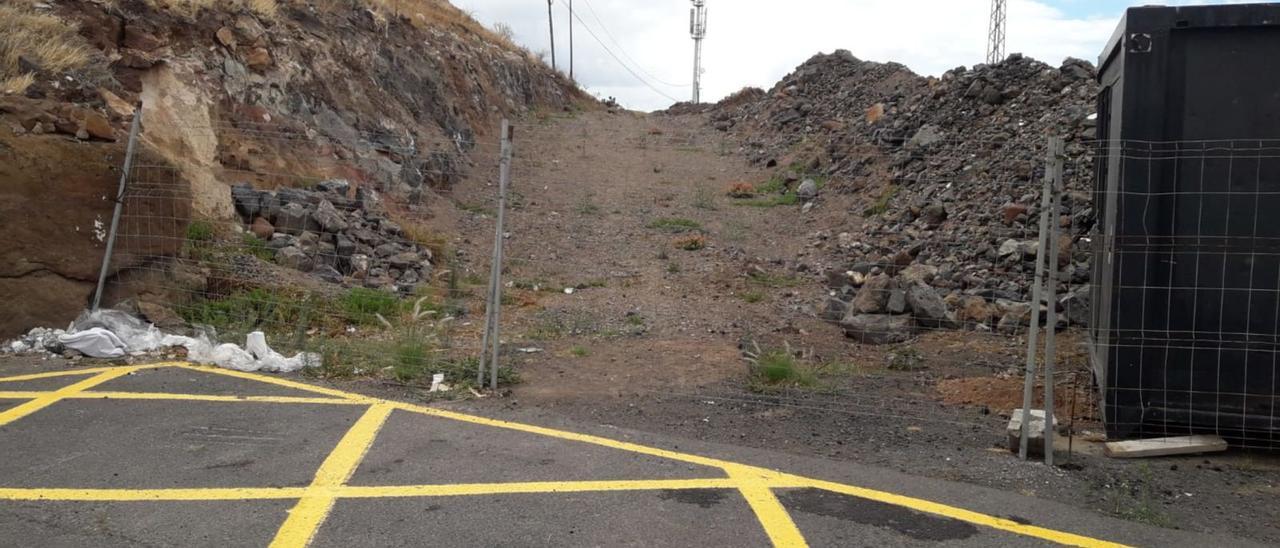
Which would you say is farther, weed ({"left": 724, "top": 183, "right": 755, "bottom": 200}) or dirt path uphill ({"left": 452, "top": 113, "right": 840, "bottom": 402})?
weed ({"left": 724, "top": 183, "right": 755, "bottom": 200})

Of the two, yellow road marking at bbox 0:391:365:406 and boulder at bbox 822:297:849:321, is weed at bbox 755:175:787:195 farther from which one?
yellow road marking at bbox 0:391:365:406

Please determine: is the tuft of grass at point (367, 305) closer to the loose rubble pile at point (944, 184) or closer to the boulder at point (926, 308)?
the loose rubble pile at point (944, 184)

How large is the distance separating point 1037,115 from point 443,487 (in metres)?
13.9

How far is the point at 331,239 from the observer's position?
37.4ft

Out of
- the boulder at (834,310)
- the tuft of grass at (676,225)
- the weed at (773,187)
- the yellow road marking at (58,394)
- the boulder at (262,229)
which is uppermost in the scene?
the weed at (773,187)

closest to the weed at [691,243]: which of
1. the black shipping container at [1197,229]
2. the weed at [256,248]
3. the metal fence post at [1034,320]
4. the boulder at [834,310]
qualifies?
the boulder at [834,310]

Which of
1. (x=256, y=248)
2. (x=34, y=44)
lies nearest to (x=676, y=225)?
(x=256, y=248)

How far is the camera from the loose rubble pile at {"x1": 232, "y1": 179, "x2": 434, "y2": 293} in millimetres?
10562

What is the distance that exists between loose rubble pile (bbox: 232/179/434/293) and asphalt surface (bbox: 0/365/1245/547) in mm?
4558

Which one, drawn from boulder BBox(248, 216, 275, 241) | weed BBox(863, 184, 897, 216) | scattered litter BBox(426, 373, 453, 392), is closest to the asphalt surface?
scattered litter BBox(426, 373, 453, 392)

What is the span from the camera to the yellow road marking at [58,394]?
566 cm

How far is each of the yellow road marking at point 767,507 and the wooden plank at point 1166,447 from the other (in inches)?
85.8

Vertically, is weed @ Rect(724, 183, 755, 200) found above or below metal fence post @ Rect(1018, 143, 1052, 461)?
above

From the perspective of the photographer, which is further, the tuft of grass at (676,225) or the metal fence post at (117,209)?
the tuft of grass at (676,225)
